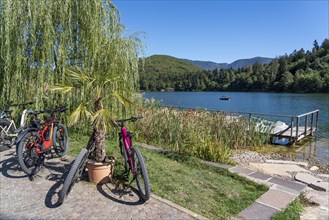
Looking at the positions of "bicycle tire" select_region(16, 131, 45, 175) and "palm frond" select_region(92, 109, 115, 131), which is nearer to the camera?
"palm frond" select_region(92, 109, 115, 131)

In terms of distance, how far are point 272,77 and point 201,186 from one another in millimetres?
72231

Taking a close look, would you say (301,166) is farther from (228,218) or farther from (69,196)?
(69,196)

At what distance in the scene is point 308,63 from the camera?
66.1 meters

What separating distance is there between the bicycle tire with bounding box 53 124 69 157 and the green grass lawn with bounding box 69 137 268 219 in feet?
0.77

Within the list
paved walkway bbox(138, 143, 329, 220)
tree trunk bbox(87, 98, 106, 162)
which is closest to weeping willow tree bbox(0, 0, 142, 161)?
tree trunk bbox(87, 98, 106, 162)

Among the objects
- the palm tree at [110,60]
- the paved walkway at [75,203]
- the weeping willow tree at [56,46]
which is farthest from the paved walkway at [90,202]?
the weeping willow tree at [56,46]

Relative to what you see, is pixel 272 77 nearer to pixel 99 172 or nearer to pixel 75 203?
pixel 99 172

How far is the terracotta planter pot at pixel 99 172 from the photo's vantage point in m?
3.37

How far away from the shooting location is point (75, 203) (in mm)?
2871

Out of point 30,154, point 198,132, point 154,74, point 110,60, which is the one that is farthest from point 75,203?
point 154,74

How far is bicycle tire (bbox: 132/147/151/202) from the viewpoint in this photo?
112 inches

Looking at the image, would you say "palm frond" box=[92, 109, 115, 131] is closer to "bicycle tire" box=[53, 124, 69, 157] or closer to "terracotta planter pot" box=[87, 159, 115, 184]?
"terracotta planter pot" box=[87, 159, 115, 184]

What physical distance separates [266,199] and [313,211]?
73 centimetres

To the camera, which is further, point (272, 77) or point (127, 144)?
point (272, 77)
